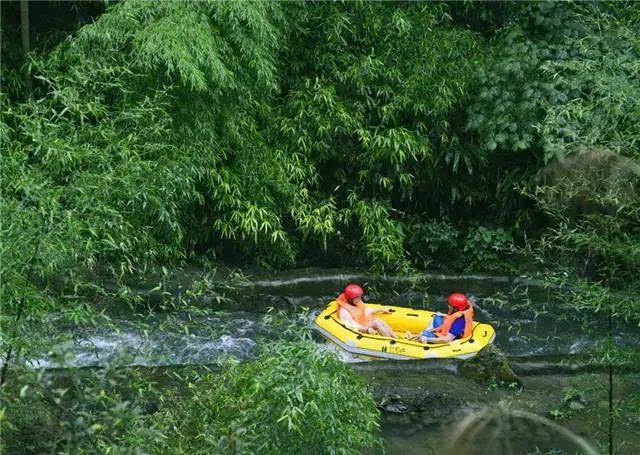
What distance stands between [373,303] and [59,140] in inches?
205

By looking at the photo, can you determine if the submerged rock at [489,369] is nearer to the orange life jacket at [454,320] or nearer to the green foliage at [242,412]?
the orange life jacket at [454,320]

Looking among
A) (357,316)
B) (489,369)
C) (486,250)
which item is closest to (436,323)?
(357,316)

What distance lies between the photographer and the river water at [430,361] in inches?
210

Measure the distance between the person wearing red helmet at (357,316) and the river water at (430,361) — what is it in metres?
0.29

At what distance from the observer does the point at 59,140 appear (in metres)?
4.31

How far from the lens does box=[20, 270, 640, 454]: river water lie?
210 inches

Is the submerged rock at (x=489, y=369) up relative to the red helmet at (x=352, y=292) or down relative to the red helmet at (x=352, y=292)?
down

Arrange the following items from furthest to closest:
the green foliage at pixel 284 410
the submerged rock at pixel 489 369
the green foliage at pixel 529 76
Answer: the green foliage at pixel 529 76, the submerged rock at pixel 489 369, the green foliage at pixel 284 410

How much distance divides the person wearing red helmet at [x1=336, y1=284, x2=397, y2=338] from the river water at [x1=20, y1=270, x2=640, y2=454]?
292 millimetres

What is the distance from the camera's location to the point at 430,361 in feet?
23.9

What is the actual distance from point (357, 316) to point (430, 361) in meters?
0.85

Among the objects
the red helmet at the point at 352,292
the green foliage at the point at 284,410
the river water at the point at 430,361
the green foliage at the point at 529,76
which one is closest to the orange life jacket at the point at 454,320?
the river water at the point at 430,361

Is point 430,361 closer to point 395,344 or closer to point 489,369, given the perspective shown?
point 395,344

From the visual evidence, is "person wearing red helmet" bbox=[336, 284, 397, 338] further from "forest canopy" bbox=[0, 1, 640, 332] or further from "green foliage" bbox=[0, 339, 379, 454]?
"green foliage" bbox=[0, 339, 379, 454]
